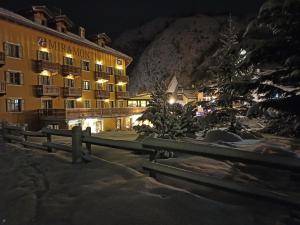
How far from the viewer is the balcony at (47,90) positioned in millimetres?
35812

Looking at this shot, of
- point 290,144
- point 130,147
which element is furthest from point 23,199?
point 290,144

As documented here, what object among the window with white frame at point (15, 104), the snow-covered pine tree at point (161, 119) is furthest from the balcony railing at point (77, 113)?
the snow-covered pine tree at point (161, 119)

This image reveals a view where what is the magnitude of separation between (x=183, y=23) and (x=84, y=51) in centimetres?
5979

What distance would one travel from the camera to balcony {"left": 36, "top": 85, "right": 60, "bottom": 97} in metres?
35.8

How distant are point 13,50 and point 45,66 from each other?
4122 mm

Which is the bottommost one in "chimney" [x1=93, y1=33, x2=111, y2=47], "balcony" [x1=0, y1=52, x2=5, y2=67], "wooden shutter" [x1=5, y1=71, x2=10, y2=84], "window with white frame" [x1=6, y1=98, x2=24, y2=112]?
"window with white frame" [x1=6, y1=98, x2=24, y2=112]

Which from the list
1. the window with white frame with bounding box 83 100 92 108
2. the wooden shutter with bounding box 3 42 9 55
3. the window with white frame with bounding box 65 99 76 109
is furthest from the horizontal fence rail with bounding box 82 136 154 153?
the window with white frame with bounding box 83 100 92 108

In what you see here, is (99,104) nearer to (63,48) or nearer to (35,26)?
(63,48)

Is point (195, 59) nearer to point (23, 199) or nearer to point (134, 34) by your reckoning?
point (134, 34)

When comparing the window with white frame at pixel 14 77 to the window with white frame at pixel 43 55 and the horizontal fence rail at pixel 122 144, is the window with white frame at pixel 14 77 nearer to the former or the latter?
the window with white frame at pixel 43 55

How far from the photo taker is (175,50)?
294ft

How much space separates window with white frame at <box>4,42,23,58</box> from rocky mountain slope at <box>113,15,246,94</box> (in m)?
49.7

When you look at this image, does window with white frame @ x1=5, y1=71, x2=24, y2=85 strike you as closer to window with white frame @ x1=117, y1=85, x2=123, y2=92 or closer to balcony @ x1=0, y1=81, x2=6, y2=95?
balcony @ x1=0, y1=81, x2=6, y2=95

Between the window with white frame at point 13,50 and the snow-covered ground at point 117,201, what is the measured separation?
28350 mm
